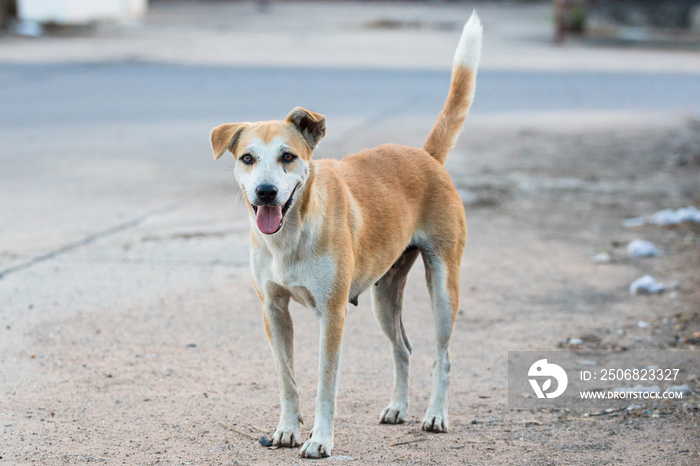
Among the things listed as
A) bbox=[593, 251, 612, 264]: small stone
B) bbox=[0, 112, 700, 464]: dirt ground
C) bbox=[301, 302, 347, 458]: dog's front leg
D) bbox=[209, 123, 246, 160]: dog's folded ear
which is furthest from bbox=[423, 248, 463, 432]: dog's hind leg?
bbox=[593, 251, 612, 264]: small stone

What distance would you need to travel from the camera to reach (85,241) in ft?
26.0

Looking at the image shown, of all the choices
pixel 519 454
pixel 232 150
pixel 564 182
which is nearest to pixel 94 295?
pixel 232 150

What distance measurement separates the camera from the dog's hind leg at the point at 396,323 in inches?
184

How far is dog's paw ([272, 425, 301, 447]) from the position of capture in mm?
4188

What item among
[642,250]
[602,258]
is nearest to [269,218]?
[602,258]

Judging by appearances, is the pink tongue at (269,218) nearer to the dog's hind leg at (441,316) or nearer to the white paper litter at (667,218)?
the dog's hind leg at (441,316)

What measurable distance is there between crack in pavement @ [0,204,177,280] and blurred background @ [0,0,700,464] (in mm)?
32

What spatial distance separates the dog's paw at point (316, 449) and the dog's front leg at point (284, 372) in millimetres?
178

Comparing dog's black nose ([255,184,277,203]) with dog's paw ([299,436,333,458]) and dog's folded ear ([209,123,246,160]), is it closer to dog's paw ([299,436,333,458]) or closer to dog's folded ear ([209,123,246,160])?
dog's folded ear ([209,123,246,160])

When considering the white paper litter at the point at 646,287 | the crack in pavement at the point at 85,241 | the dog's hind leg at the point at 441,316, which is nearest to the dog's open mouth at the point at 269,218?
the dog's hind leg at the point at 441,316

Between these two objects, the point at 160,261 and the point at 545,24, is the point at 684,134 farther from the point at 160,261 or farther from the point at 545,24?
the point at 545,24

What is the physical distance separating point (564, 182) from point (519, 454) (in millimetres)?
7199

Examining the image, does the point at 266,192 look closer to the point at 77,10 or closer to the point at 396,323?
the point at 396,323

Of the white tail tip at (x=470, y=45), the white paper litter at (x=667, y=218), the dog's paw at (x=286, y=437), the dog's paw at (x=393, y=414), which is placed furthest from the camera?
the white paper litter at (x=667, y=218)
